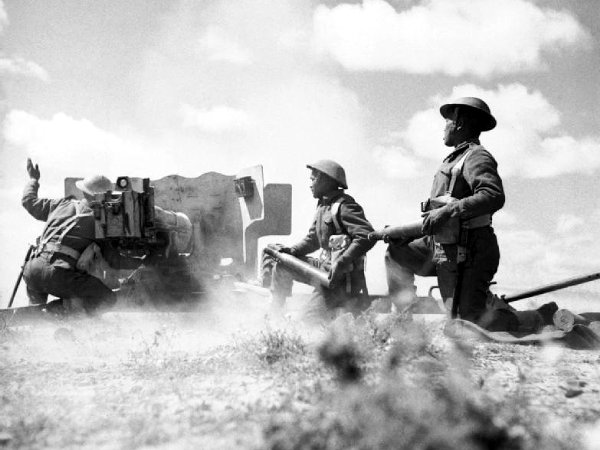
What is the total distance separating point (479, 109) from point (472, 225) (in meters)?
1.09

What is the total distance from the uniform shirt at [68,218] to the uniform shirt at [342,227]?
230cm

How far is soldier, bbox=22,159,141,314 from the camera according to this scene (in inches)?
253

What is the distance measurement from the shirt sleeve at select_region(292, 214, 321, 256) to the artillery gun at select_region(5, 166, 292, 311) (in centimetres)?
152

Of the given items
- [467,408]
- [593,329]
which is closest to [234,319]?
[593,329]

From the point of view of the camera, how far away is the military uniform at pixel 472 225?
4.71m

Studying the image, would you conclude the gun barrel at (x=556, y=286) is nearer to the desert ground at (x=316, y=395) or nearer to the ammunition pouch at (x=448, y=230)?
the desert ground at (x=316, y=395)

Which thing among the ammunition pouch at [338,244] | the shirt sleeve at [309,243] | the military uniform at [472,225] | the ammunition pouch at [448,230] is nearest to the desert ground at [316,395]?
the military uniform at [472,225]

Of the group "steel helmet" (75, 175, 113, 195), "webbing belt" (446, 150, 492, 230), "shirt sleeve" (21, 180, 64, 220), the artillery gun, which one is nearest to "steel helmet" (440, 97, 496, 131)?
"webbing belt" (446, 150, 492, 230)

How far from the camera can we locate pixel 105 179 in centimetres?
706

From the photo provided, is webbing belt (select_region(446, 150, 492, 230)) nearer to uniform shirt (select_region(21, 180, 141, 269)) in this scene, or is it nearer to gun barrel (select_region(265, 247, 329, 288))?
gun barrel (select_region(265, 247, 329, 288))

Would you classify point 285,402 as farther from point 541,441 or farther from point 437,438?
point 541,441

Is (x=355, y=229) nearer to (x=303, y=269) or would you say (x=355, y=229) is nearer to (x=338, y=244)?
(x=338, y=244)

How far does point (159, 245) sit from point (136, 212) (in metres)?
1.01

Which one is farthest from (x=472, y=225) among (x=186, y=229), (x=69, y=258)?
(x=69, y=258)
